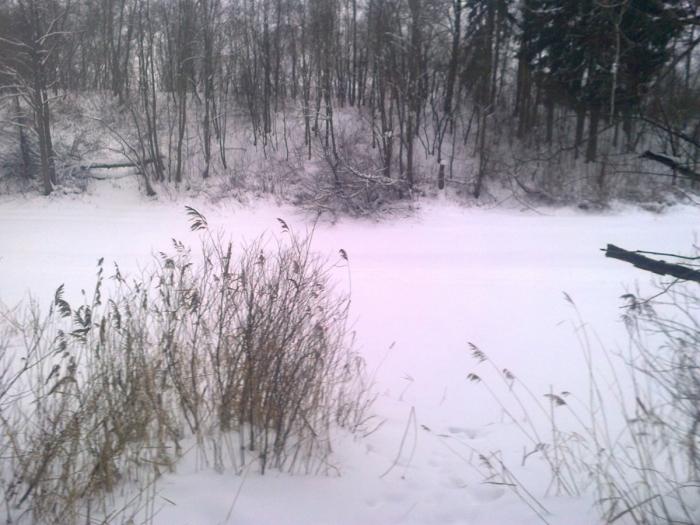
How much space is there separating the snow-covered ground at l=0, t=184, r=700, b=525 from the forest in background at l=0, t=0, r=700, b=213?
1877 mm

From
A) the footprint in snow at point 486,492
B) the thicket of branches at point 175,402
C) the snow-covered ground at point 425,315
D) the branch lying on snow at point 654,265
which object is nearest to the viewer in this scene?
the branch lying on snow at point 654,265

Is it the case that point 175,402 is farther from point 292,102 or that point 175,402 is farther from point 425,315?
point 292,102

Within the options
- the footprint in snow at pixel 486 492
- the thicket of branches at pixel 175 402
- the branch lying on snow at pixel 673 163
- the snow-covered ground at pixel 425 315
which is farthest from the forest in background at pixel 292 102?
the branch lying on snow at pixel 673 163

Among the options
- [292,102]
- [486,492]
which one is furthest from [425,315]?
[292,102]

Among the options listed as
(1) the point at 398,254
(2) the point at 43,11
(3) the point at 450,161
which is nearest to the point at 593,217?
(3) the point at 450,161

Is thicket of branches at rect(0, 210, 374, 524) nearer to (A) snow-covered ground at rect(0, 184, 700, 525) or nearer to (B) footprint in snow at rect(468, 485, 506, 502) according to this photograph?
(A) snow-covered ground at rect(0, 184, 700, 525)

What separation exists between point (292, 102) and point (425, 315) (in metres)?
22.1

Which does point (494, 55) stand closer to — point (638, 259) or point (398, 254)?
point (398, 254)

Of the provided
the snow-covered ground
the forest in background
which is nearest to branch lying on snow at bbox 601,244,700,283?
the snow-covered ground

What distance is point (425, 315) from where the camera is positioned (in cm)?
852

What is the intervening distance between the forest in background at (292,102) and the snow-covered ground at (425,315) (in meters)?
1.88

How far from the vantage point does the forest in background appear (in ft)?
66.5

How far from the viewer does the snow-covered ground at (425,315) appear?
3346 millimetres

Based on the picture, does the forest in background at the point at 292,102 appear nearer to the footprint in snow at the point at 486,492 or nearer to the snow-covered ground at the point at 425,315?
the snow-covered ground at the point at 425,315
